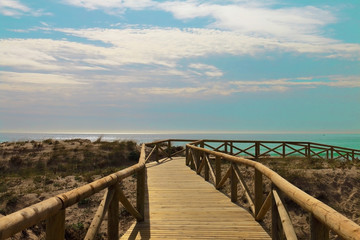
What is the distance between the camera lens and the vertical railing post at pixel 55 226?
2377mm

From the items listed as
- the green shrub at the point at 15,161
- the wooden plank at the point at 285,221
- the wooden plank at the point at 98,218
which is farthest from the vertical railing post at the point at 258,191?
the green shrub at the point at 15,161

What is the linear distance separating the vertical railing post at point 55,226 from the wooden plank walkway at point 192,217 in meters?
2.29

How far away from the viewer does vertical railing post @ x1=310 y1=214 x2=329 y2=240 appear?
2.58 m

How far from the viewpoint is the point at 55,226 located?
7.97 ft

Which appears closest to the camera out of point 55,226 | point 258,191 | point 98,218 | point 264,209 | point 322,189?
point 55,226

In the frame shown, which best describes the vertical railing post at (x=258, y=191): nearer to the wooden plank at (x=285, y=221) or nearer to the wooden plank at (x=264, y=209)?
the wooden plank at (x=264, y=209)

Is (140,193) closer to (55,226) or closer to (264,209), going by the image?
(264,209)

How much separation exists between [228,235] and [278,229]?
2.86 ft

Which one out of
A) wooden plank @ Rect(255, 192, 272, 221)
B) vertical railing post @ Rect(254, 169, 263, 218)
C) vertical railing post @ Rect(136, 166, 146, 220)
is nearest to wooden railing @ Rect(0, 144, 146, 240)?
vertical railing post @ Rect(136, 166, 146, 220)

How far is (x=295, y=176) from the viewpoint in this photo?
1248 centimetres

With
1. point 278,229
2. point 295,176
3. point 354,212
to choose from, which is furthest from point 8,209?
point 354,212

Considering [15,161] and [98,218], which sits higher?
[98,218]

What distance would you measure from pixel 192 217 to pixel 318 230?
10.5ft

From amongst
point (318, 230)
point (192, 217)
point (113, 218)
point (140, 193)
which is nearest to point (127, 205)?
point (113, 218)
